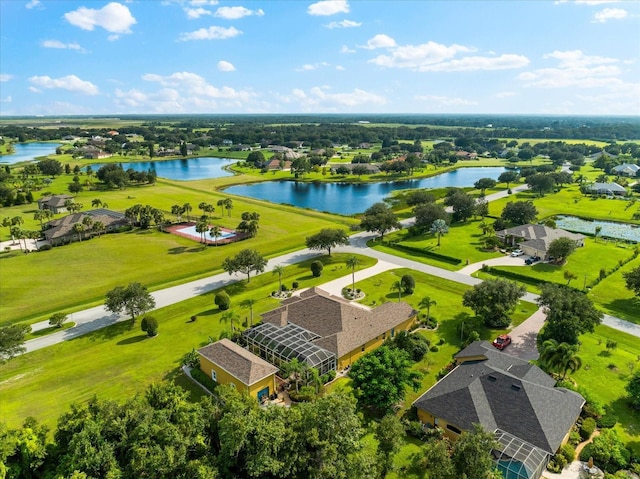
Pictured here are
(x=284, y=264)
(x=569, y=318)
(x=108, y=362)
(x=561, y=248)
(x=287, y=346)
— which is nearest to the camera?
(x=287, y=346)

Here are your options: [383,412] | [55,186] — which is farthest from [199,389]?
[55,186]

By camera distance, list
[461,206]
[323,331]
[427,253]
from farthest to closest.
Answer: [461,206]
[427,253]
[323,331]

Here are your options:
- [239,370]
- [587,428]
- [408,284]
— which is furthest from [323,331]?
[587,428]

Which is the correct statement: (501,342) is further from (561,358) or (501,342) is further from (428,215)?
(428,215)

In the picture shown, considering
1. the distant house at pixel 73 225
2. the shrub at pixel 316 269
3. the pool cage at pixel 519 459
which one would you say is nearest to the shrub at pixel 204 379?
the pool cage at pixel 519 459

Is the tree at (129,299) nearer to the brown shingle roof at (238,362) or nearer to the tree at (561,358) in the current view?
the brown shingle roof at (238,362)

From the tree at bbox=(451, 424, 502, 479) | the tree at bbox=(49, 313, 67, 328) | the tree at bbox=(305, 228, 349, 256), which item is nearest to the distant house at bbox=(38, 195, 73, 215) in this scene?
the tree at bbox=(49, 313, 67, 328)
